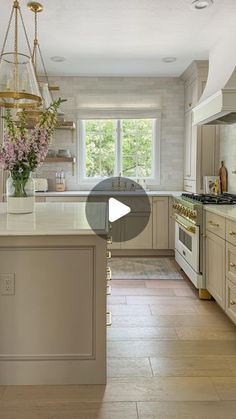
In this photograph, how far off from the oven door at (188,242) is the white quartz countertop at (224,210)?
0.98ft

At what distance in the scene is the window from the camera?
582cm

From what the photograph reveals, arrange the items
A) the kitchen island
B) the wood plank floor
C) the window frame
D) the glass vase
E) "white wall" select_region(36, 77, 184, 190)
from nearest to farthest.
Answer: the wood plank floor, the kitchen island, the glass vase, "white wall" select_region(36, 77, 184, 190), the window frame

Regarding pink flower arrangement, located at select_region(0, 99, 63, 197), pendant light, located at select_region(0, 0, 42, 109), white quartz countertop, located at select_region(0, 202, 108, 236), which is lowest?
white quartz countertop, located at select_region(0, 202, 108, 236)

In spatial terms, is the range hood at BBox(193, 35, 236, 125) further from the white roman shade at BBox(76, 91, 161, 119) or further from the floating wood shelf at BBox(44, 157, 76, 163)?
the floating wood shelf at BBox(44, 157, 76, 163)

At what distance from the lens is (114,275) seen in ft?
14.4

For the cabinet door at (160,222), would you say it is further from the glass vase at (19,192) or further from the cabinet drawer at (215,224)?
the glass vase at (19,192)

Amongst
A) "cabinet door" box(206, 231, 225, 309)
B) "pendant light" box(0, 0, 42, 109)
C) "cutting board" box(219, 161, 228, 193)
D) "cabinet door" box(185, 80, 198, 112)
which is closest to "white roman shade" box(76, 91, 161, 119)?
"cabinet door" box(185, 80, 198, 112)

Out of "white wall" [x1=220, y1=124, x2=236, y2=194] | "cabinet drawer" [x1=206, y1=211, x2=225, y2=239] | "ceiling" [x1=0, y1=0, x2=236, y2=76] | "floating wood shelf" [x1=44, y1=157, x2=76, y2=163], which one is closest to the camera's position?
"cabinet drawer" [x1=206, y1=211, x2=225, y2=239]

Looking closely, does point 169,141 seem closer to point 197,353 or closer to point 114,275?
point 114,275

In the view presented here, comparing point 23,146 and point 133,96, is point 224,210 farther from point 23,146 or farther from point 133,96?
point 133,96

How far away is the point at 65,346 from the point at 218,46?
3505 millimetres

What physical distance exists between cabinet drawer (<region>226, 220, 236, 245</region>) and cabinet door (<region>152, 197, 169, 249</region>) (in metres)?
2.32

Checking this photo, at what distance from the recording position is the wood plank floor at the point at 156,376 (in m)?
1.88

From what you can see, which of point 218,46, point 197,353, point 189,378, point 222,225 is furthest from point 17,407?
point 218,46
